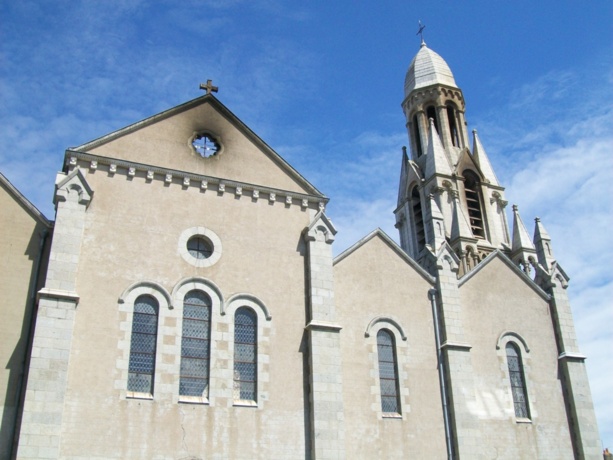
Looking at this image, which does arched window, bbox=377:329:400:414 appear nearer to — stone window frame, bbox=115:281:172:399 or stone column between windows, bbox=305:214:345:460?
stone column between windows, bbox=305:214:345:460

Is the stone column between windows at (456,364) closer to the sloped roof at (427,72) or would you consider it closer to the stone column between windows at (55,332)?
the stone column between windows at (55,332)

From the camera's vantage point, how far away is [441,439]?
69.4 feet

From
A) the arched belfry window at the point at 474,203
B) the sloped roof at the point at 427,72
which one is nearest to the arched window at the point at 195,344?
the arched belfry window at the point at 474,203

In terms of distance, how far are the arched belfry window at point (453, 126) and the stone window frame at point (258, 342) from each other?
29.3 meters

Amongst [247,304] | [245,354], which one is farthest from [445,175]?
[245,354]

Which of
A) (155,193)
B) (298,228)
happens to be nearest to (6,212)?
(155,193)

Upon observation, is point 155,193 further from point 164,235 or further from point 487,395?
point 487,395

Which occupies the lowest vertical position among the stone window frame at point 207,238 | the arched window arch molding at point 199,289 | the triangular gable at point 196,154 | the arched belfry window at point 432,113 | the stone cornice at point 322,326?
the stone cornice at point 322,326

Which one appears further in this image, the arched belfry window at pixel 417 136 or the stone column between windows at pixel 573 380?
the arched belfry window at pixel 417 136

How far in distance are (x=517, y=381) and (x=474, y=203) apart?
2163cm

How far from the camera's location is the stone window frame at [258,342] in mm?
18984

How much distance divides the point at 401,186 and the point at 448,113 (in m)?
6.30

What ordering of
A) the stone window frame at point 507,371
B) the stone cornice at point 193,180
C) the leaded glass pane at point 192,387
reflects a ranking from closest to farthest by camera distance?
the leaded glass pane at point 192,387 → the stone cornice at point 193,180 → the stone window frame at point 507,371

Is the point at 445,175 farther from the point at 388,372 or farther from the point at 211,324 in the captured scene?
the point at 211,324
